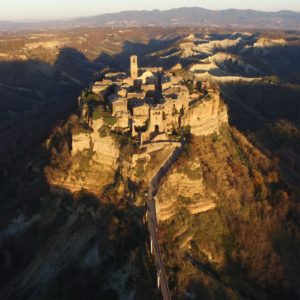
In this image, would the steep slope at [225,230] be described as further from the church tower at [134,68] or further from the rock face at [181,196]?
the church tower at [134,68]

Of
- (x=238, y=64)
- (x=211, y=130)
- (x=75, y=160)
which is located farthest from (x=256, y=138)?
(x=238, y=64)

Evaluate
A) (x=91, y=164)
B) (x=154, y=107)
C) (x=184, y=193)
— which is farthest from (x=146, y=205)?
(x=154, y=107)

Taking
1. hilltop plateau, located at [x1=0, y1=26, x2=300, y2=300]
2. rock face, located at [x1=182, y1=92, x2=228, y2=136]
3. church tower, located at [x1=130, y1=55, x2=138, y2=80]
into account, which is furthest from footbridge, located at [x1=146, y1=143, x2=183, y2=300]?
church tower, located at [x1=130, y1=55, x2=138, y2=80]

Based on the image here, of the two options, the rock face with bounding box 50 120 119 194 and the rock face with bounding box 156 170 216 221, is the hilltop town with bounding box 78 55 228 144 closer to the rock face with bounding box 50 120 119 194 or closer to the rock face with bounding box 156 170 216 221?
the rock face with bounding box 50 120 119 194

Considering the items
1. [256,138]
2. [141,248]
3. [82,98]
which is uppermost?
Answer: [82,98]

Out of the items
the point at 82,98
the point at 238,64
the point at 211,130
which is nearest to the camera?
the point at 211,130

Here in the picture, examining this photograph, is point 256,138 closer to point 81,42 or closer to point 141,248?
point 141,248

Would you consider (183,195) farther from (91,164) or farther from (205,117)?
(205,117)
